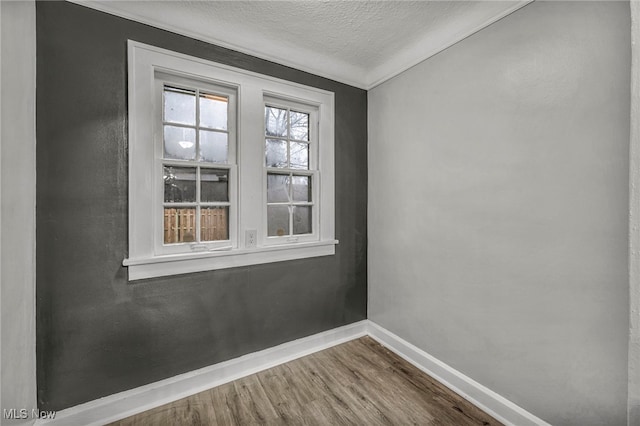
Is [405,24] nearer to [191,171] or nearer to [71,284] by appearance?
[191,171]

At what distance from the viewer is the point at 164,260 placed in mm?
1845

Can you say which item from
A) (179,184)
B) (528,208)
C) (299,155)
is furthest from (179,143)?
(528,208)

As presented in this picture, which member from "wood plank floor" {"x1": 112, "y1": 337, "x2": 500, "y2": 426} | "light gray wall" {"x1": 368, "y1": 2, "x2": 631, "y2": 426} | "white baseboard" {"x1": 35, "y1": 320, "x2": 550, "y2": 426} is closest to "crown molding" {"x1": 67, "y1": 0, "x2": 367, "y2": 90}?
"light gray wall" {"x1": 368, "y1": 2, "x2": 631, "y2": 426}

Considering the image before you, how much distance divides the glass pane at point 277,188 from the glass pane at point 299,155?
0.52ft

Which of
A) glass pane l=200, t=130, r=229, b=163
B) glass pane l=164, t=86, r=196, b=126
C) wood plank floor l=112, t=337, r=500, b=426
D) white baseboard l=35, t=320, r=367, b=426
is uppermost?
glass pane l=164, t=86, r=196, b=126

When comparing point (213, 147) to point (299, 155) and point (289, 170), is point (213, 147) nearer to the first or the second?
point (289, 170)

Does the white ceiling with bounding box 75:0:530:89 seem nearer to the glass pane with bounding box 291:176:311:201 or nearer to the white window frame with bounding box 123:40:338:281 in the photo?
the white window frame with bounding box 123:40:338:281

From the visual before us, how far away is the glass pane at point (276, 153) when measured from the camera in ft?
7.68

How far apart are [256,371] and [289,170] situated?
1.72 m

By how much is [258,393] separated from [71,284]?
1.42 meters

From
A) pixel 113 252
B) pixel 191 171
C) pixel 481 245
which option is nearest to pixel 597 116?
pixel 481 245

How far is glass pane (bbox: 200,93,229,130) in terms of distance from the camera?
6.79 feet

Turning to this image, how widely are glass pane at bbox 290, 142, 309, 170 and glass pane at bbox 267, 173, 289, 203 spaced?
0.16 meters

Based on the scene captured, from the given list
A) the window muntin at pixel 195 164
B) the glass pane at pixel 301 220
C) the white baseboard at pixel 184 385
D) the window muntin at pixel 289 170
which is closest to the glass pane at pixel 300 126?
the window muntin at pixel 289 170
